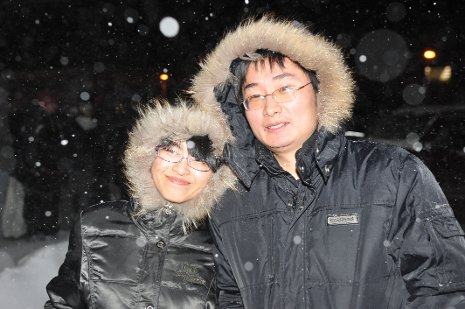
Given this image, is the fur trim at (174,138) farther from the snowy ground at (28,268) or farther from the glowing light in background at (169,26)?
the glowing light in background at (169,26)

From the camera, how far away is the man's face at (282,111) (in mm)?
2408

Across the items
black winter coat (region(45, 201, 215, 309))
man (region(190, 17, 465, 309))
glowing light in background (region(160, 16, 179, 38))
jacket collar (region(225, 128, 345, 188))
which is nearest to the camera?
man (region(190, 17, 465, 309))

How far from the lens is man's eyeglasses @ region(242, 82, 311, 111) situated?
2451 mm

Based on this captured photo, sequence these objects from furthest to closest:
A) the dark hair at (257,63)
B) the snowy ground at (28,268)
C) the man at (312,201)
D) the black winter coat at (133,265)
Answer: the snowy ground at (28,268), the dark hair at (257,63), the black winter coat at (133,265), the man at (312,201)

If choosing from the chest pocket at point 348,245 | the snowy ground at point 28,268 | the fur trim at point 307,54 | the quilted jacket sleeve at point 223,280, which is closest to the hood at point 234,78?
the fur trim at point 307,54

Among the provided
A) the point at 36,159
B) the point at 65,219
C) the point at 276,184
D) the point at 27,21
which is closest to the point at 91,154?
the point at 36,159

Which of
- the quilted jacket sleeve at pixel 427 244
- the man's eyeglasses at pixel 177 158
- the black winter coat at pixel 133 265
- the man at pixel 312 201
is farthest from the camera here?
the man's eyeglasses at pixel 177 158

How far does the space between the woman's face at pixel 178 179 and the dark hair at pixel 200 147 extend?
29 mm

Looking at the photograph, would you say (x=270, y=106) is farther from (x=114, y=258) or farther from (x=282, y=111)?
(x=114, y=258)

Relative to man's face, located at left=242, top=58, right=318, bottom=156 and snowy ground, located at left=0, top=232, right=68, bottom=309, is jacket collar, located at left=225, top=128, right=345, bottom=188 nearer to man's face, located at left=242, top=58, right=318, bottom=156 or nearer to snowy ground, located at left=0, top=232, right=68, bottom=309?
man's face, located at left=242, top=58, right=318, bottom=156

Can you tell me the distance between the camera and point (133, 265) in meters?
2.49

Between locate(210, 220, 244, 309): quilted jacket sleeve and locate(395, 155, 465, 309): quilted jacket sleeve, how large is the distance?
90cm

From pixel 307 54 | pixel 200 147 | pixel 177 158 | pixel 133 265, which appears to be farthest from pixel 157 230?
pixel 307 54

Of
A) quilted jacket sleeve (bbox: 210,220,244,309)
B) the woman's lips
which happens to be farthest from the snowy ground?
the woman's lips
